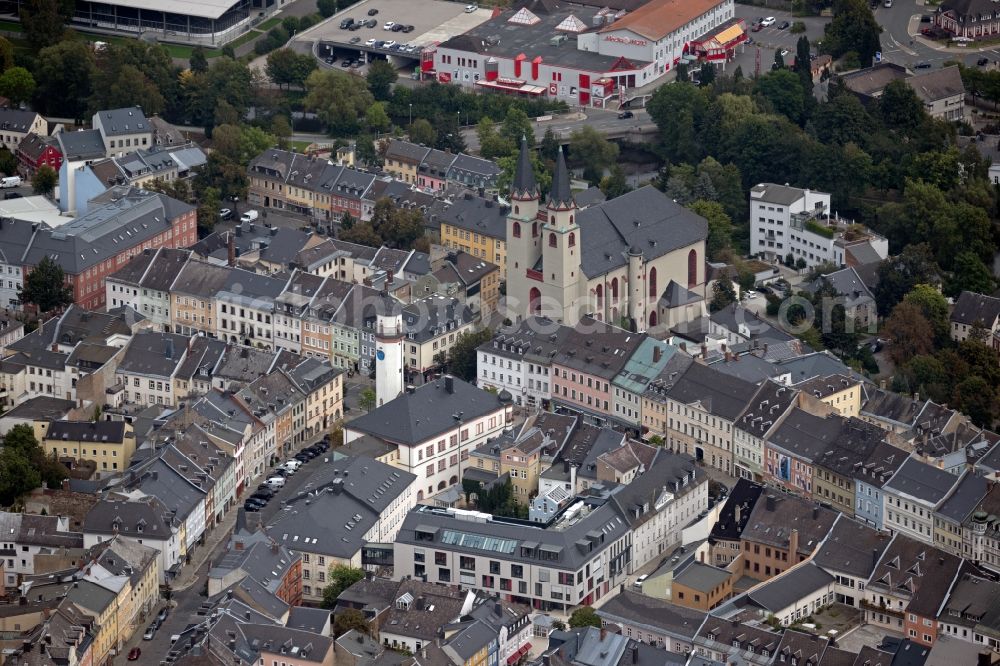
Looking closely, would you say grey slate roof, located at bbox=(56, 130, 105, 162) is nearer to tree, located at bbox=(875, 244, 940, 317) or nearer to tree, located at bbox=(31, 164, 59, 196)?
tree, located at bbox=(31, 164, 59, 196)

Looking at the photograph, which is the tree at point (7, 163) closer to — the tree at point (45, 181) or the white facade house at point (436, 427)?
the tree at point (45, 181)

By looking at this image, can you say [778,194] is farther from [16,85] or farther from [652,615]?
[16,85]

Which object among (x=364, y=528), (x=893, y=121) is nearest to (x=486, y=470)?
(x=364, y=528)

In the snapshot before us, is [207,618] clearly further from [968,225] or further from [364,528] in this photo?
[968,225]

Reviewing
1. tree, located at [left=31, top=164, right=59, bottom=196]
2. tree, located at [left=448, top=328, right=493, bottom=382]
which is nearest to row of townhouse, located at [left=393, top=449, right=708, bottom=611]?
tree, located at [left=448, top=328, right=493, bottom=382]

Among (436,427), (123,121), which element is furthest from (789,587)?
(123,121)

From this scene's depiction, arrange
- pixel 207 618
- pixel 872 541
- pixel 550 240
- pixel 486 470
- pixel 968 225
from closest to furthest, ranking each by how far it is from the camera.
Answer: pixel 207 618, pixel 872 541, pixel 486 470, pixel 550 240, pixel 968 225
